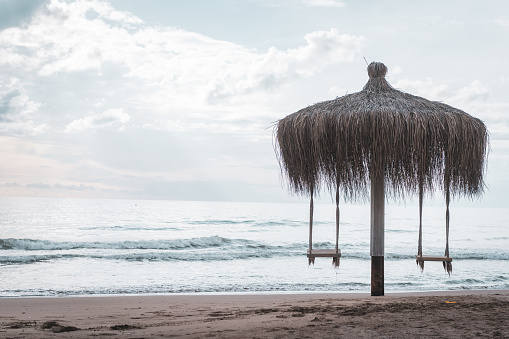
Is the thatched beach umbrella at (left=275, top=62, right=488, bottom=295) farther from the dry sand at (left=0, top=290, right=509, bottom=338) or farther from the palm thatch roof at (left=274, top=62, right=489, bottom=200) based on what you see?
the dry sand at (left=0, top=290, right=509, bottom=338)

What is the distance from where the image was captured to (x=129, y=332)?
4.57 metres

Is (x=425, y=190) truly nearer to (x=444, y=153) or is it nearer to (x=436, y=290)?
(x=444, y=153)

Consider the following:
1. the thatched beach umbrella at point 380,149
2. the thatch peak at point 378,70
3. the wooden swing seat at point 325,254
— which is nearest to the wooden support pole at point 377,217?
the thatched beach umbrella at point 380,149

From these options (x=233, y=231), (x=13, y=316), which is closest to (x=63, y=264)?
(x=13, y=316)

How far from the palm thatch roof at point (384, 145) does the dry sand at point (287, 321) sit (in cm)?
162

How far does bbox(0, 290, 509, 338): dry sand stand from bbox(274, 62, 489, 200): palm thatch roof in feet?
5.30

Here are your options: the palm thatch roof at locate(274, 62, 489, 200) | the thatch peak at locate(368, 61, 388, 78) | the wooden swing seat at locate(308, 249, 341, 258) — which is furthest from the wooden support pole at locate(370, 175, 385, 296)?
the thatch peak at locate(368, 61, 388, 78)

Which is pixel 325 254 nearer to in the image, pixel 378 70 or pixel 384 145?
pixel 384 145

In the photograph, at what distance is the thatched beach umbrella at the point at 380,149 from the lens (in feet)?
20.7

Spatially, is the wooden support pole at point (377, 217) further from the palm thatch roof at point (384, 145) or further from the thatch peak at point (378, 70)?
the thatch peak at point (378, 70)

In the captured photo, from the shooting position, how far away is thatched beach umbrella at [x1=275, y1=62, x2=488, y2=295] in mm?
6301

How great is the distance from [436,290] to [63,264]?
10.4 meters

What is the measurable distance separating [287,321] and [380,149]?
8.50 ft

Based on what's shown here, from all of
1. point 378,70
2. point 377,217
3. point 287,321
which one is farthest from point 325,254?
point 378,70
